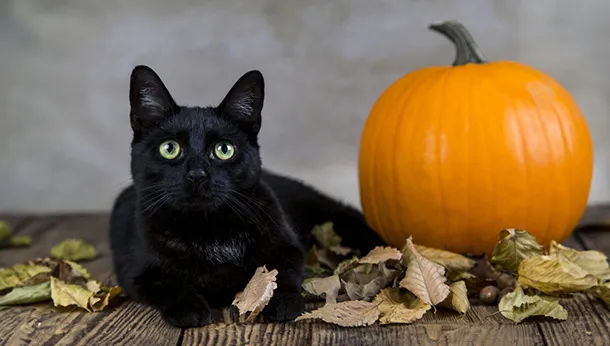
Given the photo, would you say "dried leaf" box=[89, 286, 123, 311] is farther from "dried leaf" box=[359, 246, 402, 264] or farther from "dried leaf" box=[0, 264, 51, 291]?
"dried leaf" box=[359, 246, 402, 264]

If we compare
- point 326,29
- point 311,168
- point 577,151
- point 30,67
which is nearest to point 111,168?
point 30,67

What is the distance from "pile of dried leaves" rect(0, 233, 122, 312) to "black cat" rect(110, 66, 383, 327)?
0.30 ft

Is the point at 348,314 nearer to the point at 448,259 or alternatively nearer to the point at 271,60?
the point at 448,259

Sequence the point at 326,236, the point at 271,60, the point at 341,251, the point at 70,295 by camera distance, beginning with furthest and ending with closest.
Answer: the point at 271,60, the point at 326,236, the point at 341,251, the point at 70,295

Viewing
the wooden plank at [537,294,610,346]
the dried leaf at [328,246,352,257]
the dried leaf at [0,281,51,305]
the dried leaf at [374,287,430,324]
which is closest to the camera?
the wooden plank at [537,294,610,346]

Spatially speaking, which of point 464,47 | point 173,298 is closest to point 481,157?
point 464,47

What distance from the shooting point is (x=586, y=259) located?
1.90 metres

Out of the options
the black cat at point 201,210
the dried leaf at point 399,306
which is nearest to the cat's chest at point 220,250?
the black cat at point 201,210

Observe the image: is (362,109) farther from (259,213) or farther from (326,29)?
(259,213)

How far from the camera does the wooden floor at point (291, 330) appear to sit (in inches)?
60.9

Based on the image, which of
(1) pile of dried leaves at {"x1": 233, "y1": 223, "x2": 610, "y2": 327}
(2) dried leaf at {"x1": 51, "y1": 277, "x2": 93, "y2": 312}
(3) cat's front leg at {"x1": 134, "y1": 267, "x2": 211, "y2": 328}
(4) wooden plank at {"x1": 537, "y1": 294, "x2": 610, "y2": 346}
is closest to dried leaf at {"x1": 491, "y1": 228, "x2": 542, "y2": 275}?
(1) pile of dried leaves at {"x1": 233, "y1": 223, "x2": 610, "y2": 327}

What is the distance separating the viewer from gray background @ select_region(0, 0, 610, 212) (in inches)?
113

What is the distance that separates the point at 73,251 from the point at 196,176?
0.96 meters

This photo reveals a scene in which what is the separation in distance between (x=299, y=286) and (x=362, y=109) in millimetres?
1330
